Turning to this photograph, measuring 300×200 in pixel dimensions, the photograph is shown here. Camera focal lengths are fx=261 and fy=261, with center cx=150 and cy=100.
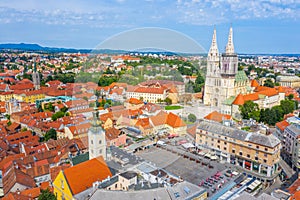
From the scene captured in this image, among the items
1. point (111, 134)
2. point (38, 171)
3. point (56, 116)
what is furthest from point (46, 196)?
point (56, 116)

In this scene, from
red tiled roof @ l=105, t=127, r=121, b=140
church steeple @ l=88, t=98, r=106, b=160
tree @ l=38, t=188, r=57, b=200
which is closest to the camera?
tree @ l=38, t=188, r=57, b=200

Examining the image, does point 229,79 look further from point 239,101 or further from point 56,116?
point 56,116

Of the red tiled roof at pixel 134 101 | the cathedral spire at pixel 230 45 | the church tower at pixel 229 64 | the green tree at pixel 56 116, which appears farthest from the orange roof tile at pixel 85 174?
the cathedral spire at pixel 230 45

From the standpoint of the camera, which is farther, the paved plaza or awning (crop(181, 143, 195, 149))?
awning (crop(181, 143, 195, 149))

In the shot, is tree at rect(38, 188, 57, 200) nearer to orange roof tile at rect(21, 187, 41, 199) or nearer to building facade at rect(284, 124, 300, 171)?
orange roof tile at rect(21, 187, 41, 199)

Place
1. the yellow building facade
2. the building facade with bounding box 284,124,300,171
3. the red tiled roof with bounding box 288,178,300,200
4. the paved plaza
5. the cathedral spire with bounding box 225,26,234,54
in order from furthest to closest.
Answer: the cathedral spire with bounding box 225,26,234,54 → the building facade with bounding box 284,124,300,171 → the paved plaza → the yellow building facade → the red tiled roof with bounding box 288,178,300,200

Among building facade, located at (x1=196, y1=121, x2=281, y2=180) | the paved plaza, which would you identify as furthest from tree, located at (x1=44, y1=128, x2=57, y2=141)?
building facade, located at (x1=196, y1=121, x2=281, y2=180)
